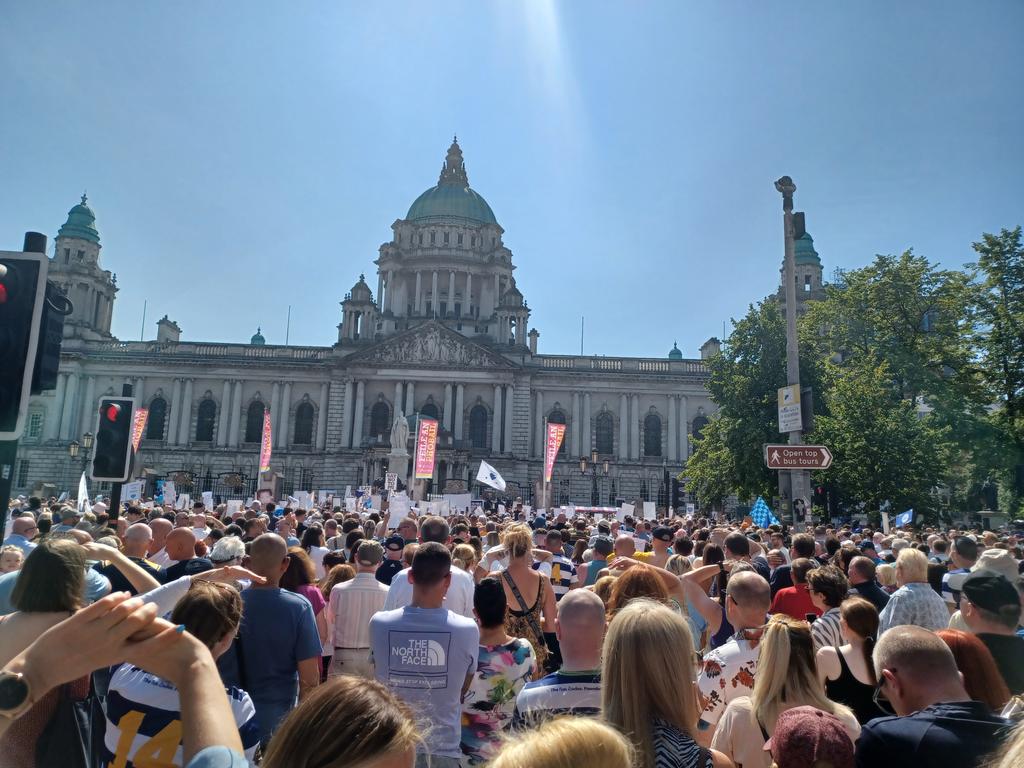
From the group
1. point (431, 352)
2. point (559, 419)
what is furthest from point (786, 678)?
point (559, 419)

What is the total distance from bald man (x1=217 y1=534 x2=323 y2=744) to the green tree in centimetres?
2966

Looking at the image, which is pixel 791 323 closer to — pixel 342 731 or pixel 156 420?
pixel 342 731

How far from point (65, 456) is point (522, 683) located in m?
63.2

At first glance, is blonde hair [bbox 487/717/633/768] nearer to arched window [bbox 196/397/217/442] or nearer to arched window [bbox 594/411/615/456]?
arched window [bbox 594/411/615/456]

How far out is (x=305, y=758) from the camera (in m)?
2.10

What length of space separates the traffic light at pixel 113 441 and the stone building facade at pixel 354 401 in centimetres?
4643

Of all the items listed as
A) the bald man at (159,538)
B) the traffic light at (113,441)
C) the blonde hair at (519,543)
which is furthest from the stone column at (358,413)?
the blonde hair at (519,543)

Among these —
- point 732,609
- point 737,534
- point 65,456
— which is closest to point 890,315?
point 737,534

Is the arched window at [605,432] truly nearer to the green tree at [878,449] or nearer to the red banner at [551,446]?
the red banner at [551,446]

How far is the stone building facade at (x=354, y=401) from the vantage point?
58.0 metres

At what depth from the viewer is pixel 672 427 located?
5988 cm

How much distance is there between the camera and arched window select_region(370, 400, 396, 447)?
190 feet

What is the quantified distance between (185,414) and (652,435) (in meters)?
36.7

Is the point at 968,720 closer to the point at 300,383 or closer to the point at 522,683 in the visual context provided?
the point at 522,683
